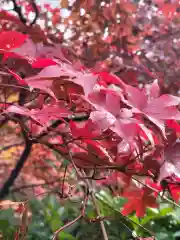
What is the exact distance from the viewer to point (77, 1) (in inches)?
46.4

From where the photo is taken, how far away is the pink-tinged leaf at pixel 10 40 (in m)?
0.68

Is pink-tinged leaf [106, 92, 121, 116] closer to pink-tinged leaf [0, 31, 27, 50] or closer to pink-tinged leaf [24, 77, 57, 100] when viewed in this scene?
pink-tinged leaf [24, 77, 57, 100]

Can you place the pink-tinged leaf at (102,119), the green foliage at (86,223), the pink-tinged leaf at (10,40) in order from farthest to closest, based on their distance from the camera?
the green foliage at (86,223) < the pink-tinged leaf at (10,40) < the pink-tinged leaf at (102,119)

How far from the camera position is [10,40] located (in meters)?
0.69

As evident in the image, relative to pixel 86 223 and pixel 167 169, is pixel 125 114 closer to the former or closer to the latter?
pixel 167 169

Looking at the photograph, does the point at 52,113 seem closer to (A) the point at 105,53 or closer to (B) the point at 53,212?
(A) the point at 105,53

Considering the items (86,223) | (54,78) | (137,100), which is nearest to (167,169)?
(137,100)

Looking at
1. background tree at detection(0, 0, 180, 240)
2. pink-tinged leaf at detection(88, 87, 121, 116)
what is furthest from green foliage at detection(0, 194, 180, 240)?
pink-tinged leaf at detection(88, 87, 121, 116)

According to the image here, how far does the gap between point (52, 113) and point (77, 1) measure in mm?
691

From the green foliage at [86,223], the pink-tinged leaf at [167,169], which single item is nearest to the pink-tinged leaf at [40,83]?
the pink-tinged leaf at [167,169]

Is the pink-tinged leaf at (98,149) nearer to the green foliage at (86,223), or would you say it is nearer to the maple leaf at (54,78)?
the maple leaf at (54,78)

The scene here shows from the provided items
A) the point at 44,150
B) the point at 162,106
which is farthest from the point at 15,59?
the point at 44,150

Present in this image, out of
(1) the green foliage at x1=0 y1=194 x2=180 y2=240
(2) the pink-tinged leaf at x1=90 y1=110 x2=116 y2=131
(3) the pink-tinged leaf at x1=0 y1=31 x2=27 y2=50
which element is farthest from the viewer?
(1) the green foliage at x1=0 y1=194 x2=180 y2=240

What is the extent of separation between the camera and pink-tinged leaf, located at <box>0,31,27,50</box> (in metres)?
0.68
